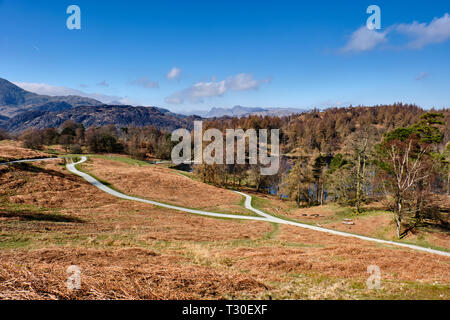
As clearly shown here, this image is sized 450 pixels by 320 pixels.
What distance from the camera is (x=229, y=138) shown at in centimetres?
7356

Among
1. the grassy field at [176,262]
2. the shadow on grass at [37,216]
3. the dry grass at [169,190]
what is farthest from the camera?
the dry grass at [169,190]

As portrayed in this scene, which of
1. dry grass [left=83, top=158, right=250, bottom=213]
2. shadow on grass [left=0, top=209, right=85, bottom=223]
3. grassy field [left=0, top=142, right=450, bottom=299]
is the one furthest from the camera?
dry grass [left=83, top=158, right=250, bottom=213]

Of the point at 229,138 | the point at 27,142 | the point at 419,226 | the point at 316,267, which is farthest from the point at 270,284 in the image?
the point at 27,142

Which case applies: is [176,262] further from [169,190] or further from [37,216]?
[169,190]

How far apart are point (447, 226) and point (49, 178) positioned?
51.3 m

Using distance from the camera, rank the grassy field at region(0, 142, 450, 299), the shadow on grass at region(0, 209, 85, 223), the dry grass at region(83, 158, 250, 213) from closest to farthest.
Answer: the grassy field at region(0, 142, 450, 299), the shadow on grass at region(0, 209, 85, 223), the dry grass at region(83, 158, 250, 213)

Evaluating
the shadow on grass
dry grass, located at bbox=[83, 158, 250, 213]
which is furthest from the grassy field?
dry grass, located at bbox=[83, 158, 250, 213]

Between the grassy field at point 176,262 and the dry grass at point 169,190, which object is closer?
the grassy field at point 176,262

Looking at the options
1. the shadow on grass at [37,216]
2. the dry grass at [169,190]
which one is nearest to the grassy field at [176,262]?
the shadow on grass at [37,216]

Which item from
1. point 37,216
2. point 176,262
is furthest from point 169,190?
point 176,262

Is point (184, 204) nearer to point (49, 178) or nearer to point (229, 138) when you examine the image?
point (49, 178)

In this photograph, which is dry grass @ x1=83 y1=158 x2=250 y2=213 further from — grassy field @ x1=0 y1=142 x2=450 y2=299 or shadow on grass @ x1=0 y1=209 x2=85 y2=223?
shadow on grass @ x1=0 y1=209 x2=85 y2=223

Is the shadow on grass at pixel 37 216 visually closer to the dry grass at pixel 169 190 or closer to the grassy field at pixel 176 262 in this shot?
the grassy field at pixel 176 262
